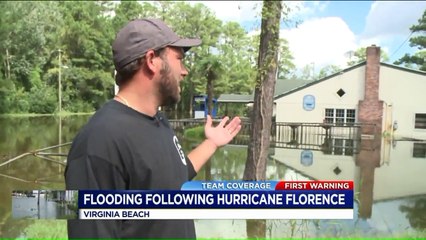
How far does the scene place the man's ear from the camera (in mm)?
1163

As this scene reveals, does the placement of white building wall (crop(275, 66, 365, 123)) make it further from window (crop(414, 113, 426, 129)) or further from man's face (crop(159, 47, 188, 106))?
man's face (crop(159, 47, 188, 106))

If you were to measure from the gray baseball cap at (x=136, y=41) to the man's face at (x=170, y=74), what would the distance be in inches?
1.7

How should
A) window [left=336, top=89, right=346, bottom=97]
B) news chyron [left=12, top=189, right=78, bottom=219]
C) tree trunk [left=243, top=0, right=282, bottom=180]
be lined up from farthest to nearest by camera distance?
tree trunk [left=243, top=0, right=282, bottom=180] < window [left=336, top=89, right=346, bottom=97] < news chyron [left=12, top=189, right=78, bottom=219]

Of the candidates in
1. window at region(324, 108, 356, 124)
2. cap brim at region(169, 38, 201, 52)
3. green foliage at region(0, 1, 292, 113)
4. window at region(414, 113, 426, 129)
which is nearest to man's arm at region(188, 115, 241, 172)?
cap brim at region(169, 38, 201, 52)

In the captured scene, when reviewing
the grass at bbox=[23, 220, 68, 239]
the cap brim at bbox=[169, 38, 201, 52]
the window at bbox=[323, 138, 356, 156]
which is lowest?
the grass at bbox=[23, 220, 68, 239]

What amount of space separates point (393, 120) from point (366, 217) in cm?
87

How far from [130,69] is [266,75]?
287 centimetres

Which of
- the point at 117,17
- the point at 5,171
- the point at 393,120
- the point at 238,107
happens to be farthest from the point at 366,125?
the point at 117,17

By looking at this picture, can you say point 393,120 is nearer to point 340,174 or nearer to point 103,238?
point 340,174

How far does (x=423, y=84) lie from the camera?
2553 mm

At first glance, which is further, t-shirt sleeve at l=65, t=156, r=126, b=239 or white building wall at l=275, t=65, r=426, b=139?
white building wall at l=275, t=65, r=426, b=139

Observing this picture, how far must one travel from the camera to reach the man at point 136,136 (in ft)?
3.37

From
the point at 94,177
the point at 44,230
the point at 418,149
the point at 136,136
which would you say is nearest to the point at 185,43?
the point at 136,136

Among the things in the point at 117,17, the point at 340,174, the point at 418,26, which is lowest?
the point at 340,174
